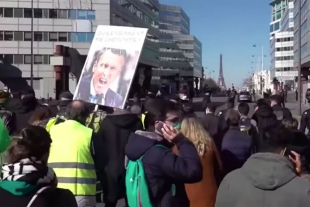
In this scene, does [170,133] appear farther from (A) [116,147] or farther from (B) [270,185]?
(A) [116,147]

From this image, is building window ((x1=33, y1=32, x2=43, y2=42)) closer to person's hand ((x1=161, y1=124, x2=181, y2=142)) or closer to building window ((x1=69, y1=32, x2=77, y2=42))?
building window ((x1=69, y1=32, x2=77, y2=42))

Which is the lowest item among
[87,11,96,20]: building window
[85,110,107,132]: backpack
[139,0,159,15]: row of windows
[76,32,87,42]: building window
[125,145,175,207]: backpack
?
[125,145,175,207]: backpack

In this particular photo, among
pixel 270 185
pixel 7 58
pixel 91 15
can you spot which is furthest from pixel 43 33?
pixel 270 185

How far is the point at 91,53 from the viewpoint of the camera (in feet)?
26.9

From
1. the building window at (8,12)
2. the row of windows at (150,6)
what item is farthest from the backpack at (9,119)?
the row of windows at (150,6)

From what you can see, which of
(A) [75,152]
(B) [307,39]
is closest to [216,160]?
(A) [75,152]

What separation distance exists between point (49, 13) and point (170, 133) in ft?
212

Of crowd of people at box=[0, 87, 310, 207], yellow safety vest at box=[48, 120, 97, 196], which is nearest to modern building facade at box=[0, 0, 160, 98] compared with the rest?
crowd of people at box=[0, 87, 310, 207]

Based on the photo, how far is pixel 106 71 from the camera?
25.9 ft

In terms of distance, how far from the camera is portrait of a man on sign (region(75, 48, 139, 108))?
7758 mm

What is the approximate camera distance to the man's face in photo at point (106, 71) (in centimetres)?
784

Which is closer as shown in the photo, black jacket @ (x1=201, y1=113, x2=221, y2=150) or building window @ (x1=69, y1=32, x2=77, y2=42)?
black jacket @ (x1=201, y1=113, x2=221, y2=150)

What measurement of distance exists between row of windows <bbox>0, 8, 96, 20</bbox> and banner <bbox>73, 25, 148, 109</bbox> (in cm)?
5897

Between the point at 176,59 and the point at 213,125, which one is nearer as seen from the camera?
the point at 213,125
